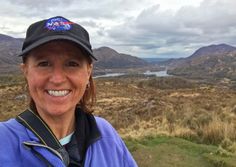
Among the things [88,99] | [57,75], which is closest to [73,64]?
[57,75]

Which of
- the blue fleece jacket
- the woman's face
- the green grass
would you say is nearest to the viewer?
the blue fleece jacket

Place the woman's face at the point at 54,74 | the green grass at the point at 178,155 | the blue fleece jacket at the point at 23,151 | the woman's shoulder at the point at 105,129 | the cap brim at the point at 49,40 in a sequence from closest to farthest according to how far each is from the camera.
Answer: the blue fleece jacket at the point at 23,151 → the cap brim at the point at 49,40 → the woman's face at the point at 54,74 → the woman's shoulder at the point at 105,129 → the green grass at the point at 178,155

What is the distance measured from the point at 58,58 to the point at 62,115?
31 cm

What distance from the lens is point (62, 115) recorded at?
6.50ft

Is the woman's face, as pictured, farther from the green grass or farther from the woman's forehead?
the green grass

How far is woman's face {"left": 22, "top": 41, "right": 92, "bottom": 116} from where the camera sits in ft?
6.12

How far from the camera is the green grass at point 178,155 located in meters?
6.68

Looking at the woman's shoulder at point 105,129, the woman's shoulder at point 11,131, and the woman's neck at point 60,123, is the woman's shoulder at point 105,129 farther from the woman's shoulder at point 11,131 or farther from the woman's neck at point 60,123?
the woman's shoulder at point 11,131

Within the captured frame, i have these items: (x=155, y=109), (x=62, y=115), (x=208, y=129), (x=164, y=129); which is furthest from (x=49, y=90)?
(x=155, y=109)

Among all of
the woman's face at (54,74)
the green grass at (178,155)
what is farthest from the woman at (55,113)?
the green grass at (178,155)

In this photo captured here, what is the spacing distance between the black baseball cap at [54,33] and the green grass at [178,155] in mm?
5016

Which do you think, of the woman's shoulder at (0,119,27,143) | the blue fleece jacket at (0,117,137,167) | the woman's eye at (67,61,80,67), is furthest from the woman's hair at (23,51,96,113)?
the woman's shoulder at (0,119,27,143)

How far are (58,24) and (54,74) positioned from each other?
0.80ft

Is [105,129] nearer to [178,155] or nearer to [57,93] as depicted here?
[57,93]
